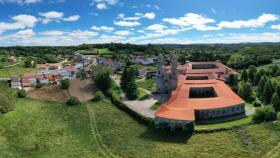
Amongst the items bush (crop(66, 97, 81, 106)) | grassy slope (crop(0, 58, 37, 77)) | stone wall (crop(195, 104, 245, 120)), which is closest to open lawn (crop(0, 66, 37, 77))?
grassy slope (crop(0, 58, 37, 77))

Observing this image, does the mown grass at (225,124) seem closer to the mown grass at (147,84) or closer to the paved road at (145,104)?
the paved road at (145,104)

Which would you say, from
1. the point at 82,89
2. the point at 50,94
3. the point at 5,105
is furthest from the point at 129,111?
the point at 5,105

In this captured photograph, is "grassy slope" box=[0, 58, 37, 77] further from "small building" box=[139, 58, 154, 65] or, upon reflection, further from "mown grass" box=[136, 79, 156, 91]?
"mown grass" box=[136, 79, 156, 91]

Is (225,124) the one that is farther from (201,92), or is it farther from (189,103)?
(201,92)

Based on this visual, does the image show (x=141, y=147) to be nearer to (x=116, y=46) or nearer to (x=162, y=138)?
(x=162, y=138)

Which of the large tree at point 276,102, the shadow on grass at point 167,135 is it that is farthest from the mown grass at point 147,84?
the large tree at point 276,102

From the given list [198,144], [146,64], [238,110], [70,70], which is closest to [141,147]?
[198,144]
